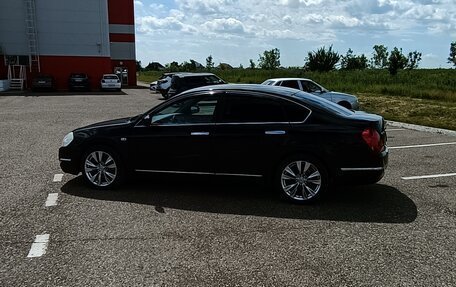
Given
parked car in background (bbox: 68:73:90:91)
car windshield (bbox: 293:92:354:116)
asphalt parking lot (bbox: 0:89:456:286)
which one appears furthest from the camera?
parked car in background (bbox: 68:73:90:91)

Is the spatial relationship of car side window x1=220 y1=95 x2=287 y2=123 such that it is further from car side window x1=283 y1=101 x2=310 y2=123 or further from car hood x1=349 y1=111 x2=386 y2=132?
car hood x1=349 y1=111 x2=386 y2=132

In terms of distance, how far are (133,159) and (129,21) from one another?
4125 centimetres

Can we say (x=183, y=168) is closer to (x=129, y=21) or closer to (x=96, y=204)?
(x=96, y=204)

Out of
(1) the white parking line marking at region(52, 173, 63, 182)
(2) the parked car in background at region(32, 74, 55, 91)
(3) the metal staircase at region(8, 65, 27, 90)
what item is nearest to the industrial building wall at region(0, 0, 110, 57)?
(3) the metal staircase at region(8, 65, 27, 90)

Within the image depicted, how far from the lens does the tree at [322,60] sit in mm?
56125

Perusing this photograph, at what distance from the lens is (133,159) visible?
6.40 metres

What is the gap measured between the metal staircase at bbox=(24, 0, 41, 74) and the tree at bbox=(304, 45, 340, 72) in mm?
33591

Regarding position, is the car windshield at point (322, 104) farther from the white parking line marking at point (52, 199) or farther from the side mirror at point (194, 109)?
the white parking line marking at point (52, 199)

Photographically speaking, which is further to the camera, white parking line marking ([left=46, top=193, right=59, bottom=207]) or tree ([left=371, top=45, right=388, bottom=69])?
tree ([left=371, top=45, right=388, bottom=69])

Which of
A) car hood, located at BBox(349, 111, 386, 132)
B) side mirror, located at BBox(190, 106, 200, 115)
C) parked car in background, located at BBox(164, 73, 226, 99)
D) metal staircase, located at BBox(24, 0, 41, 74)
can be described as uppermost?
metal staircase, located at BBox(24, 0, 41, 74)

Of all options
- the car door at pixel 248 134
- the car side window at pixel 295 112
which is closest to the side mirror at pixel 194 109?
the car door at pixel 248 134

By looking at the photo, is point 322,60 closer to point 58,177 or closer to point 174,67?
point 174,67

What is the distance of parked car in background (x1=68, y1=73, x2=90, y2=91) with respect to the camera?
116ft

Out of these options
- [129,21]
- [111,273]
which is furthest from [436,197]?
[129,21]
